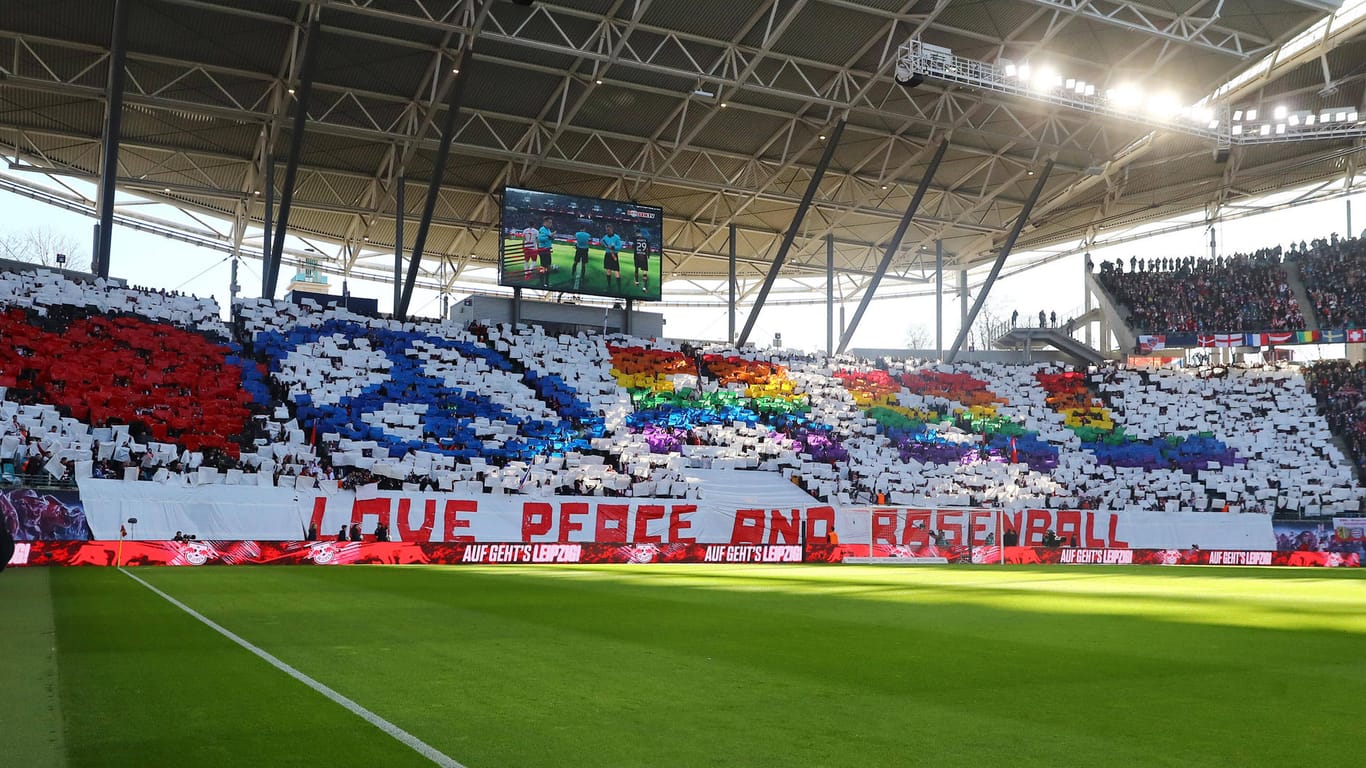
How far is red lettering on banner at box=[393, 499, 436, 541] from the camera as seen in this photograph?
26828 millimetres

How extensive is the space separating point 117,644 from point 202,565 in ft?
48.1

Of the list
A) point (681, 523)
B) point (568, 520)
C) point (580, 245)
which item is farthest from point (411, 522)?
point (580, 245)

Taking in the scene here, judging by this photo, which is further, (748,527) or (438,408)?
(438,408)

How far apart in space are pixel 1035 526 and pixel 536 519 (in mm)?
15043

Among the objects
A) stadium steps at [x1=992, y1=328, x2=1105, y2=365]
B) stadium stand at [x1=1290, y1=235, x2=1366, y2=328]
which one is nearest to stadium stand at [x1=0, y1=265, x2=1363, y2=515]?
stadium stand at [x1=1290, y1=235, x2=1366, y2=328]

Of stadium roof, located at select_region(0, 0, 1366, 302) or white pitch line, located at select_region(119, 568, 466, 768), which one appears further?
stadium roof, located at select_region(0, 0, 1366, 302)

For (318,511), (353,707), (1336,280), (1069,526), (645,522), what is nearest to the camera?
(353,707)

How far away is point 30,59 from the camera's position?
34.3 m

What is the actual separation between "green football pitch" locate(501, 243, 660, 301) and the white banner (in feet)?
43.3

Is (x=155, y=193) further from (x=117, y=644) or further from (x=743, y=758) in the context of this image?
(x=743, y=758)

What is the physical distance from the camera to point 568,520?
28344mm

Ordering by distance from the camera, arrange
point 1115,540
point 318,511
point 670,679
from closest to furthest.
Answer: point 670,679
point 318,511
point 1115,540

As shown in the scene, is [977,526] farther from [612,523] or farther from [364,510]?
[364,510]

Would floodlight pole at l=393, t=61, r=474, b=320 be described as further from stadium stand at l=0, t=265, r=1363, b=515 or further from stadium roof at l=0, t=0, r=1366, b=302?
stadium stand at l=0, t=265, r=1363, b=515
